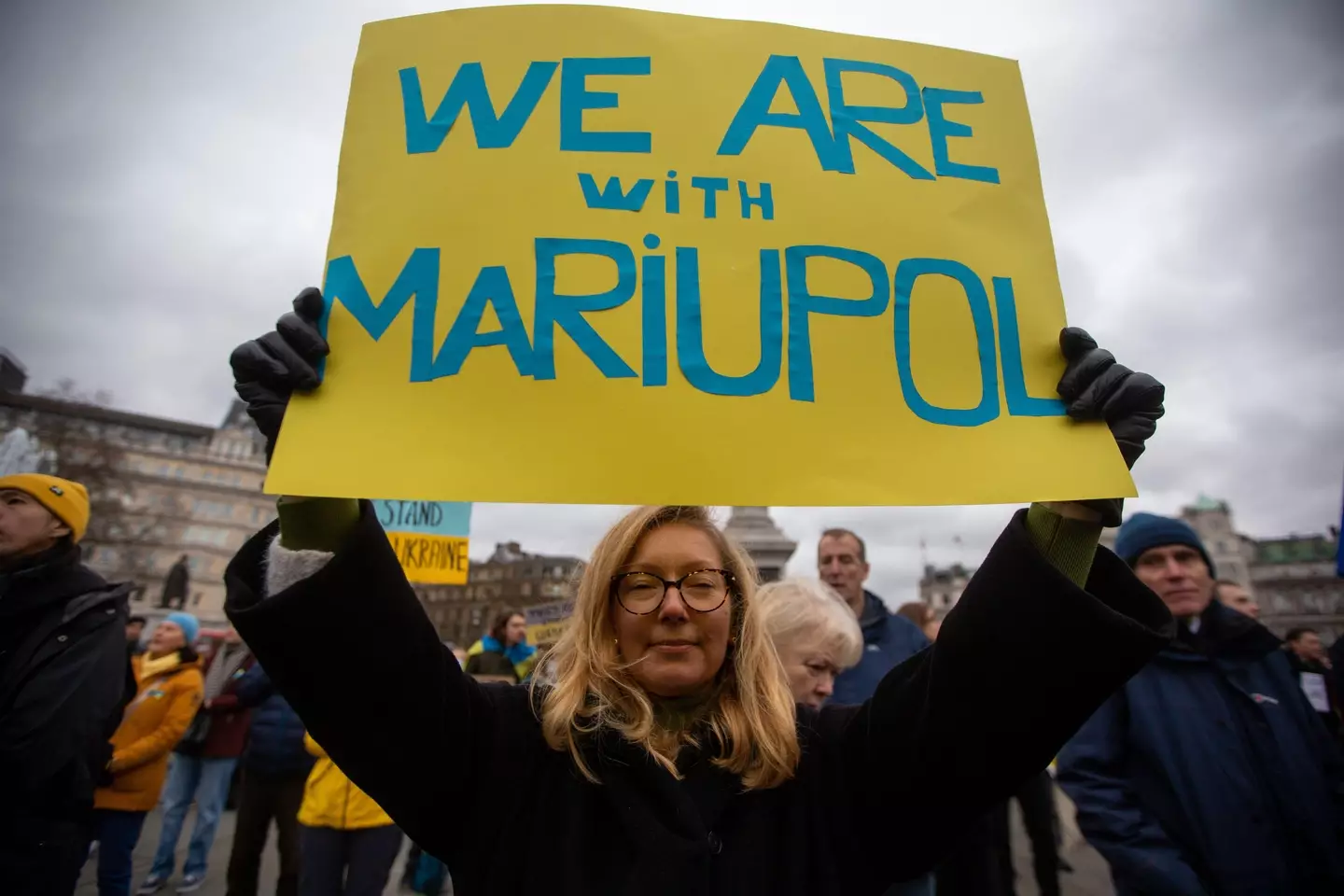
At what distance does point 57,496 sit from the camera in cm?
300

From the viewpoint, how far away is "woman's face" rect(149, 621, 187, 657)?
5366 millimetres

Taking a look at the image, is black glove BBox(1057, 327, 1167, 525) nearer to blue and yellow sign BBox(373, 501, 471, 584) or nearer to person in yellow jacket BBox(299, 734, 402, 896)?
person in yellow jacket BBox(299, 734, 402, 896)

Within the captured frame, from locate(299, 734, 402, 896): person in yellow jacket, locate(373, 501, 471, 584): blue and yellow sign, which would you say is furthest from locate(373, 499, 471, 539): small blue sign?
locate(299, 734, 402, 896): person in yellow jacket

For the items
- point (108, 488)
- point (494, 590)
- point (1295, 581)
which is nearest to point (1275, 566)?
point (1295, 581)

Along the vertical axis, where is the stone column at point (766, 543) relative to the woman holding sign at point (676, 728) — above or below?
above

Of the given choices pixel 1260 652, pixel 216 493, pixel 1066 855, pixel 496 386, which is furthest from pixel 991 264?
pixel 216 493

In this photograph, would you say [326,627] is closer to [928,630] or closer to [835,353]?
[835,353]

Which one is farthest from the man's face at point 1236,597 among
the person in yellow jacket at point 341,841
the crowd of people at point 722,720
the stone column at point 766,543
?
the person in yellow jacket at point 341,841

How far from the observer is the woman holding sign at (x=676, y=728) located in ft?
4.21

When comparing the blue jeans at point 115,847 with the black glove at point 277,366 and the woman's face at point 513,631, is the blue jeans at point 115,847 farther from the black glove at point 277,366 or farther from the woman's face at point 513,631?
the black glove at point 277,366

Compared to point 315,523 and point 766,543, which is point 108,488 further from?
point 315,523

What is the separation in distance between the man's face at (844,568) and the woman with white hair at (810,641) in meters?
1.76

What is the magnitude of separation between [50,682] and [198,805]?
438 cm

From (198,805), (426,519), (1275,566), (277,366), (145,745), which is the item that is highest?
(1275,566)
